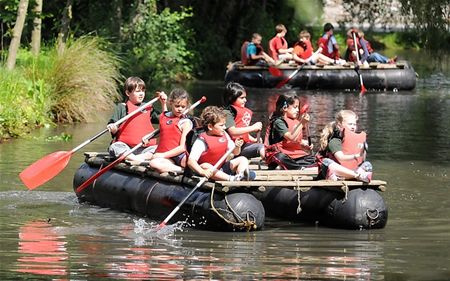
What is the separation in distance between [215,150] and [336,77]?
19.9 metres

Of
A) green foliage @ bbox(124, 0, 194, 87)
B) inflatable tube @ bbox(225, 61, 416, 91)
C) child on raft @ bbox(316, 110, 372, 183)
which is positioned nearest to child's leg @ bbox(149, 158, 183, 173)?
child on raft @ bbox(316, 110, 372, 183)

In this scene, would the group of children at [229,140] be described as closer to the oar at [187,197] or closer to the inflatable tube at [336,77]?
the oar at [187,197]

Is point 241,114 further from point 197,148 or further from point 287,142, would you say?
point 197,148

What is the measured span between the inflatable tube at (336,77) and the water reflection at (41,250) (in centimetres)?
1979

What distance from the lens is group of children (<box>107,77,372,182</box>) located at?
13180 mm

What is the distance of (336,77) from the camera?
3284 cm

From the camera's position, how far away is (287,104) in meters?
14.5

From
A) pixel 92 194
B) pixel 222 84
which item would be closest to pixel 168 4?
pixel 222 84

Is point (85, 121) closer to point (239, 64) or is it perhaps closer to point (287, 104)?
point (287, 104)

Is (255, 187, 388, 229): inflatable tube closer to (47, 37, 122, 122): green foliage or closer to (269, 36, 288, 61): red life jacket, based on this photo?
(47, 37, 122, 122): green foliage

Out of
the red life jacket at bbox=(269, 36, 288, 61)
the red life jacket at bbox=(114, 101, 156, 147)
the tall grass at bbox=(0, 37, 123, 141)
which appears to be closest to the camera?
the red life jacket at bbox=(114, 101, 156, 147)

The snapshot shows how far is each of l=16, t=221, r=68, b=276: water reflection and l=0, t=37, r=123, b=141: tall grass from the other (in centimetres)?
722

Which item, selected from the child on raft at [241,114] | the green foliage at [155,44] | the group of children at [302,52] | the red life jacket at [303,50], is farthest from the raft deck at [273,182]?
the red life jacket at [303,50]

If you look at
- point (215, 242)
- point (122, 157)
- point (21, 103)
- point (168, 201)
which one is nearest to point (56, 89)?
point (21, 103)
